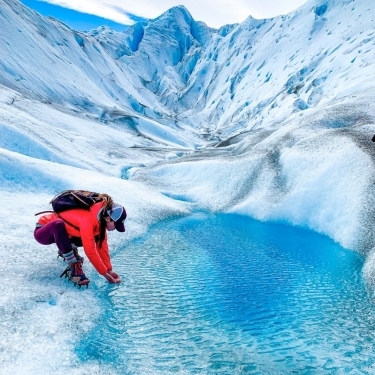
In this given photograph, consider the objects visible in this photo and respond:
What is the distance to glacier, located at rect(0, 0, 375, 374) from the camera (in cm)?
702

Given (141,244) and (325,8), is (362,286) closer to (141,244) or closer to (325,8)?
(141,244)

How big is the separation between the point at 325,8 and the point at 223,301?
107 meters

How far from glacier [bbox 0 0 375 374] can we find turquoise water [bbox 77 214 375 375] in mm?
655

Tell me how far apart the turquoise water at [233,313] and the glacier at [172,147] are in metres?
0.65

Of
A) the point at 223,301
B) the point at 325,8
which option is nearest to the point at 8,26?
the point at 223,301

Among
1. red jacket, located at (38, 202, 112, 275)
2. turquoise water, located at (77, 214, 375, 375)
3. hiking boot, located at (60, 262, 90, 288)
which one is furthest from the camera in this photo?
hiking boot, located at (60, 262, 90, 288)

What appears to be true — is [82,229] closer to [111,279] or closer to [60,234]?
[60,234]

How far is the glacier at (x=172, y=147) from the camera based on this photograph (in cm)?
702

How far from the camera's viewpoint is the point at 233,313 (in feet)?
24.0

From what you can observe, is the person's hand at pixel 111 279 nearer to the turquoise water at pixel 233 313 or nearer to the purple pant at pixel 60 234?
the turquoise water at pixel 233 313

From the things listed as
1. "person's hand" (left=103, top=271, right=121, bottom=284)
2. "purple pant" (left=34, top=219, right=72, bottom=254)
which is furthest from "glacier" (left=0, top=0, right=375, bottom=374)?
"purple pant" (left=34, top=219, right=72, bottom=254)

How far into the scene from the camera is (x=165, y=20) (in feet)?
526

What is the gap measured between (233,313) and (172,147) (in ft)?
142

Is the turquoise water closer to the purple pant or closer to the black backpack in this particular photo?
the purple pant
